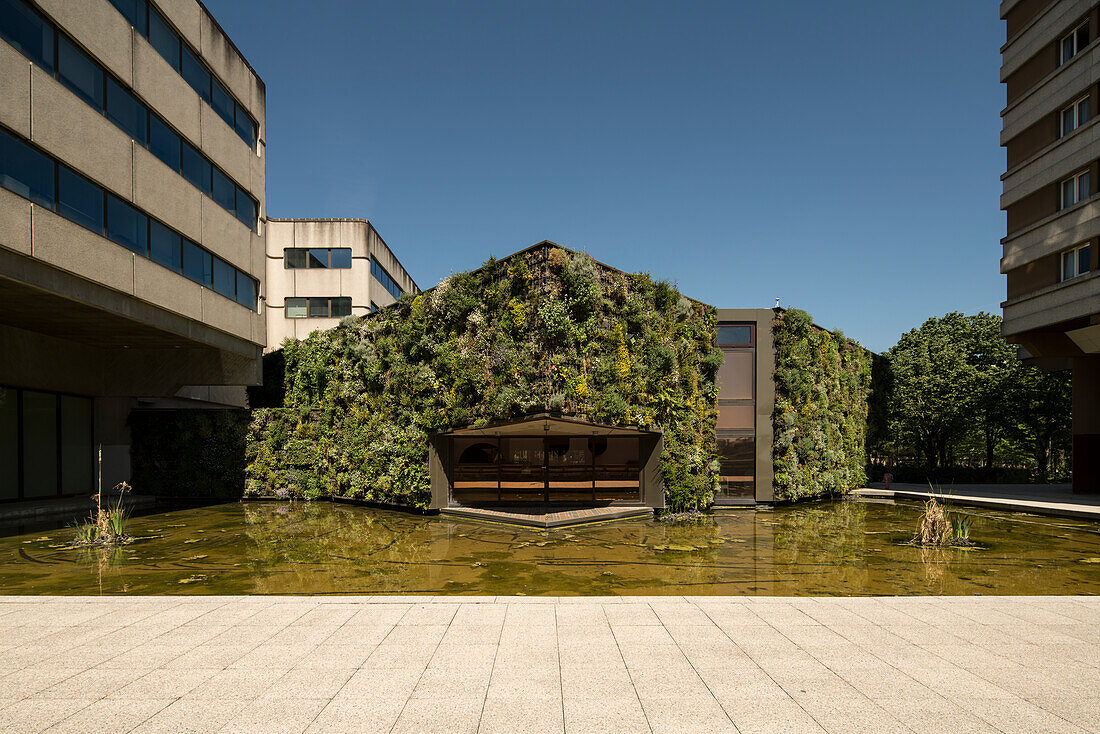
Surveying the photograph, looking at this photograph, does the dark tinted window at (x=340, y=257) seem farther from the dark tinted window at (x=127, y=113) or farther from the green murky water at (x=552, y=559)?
the green murky water at (x=552, y=559)

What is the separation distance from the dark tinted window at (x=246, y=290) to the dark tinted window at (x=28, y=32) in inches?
354

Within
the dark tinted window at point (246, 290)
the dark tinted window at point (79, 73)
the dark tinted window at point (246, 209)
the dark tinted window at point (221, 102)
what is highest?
the dark tinted window at point (221, 102)

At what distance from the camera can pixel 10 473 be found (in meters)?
19.6

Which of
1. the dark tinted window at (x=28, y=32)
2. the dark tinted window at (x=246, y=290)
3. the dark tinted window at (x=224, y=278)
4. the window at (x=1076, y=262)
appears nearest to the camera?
the dark tinted window at (x=28, y=32)

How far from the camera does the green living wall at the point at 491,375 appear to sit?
16.3 meters

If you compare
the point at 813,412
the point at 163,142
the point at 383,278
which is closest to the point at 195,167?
the point at 163,142

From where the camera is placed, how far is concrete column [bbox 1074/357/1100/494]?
24906 mm

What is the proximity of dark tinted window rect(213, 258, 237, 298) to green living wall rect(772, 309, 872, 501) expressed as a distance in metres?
21.3

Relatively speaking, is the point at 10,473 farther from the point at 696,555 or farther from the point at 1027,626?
the point at 1027,626

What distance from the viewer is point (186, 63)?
739 inches

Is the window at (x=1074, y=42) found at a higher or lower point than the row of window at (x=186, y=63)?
higher

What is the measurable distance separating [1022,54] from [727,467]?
23.7 metres

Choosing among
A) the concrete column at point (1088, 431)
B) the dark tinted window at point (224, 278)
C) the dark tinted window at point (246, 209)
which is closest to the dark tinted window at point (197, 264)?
the dark tinted window at point (224, 278)

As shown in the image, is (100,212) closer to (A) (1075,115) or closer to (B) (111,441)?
(B) (111,441)
